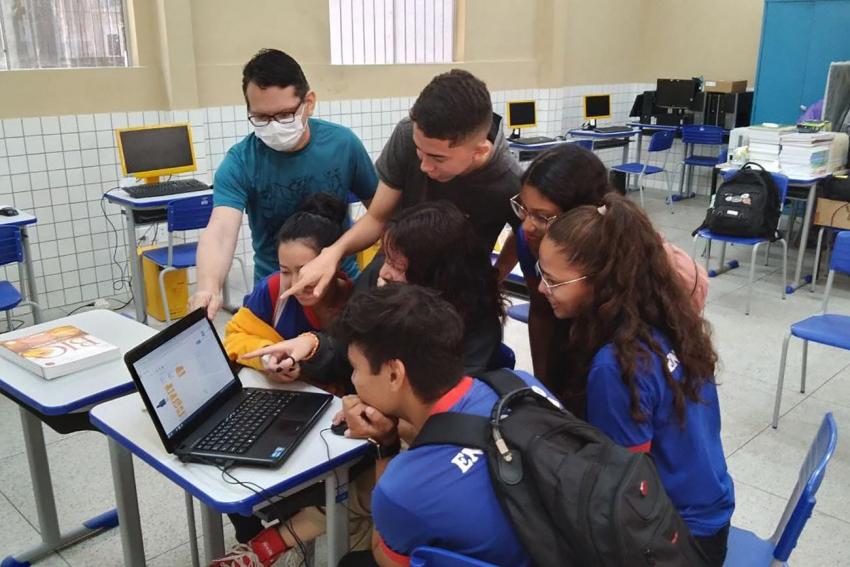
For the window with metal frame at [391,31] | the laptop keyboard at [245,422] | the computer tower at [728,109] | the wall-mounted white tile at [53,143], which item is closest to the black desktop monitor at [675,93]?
the computer tower at [728,109]

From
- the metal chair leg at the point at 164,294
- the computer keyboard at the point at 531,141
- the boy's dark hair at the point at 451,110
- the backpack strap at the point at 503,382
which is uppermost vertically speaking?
the boy's dark hair at the point at 451,110

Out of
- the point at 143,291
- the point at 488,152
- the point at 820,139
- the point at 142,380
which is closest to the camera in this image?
the point at 142,380

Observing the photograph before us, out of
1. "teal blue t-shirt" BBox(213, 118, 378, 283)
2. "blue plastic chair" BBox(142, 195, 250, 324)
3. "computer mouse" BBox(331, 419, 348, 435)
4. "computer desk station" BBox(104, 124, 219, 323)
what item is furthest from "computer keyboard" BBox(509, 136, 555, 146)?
"computer mouse" BBox(331, 419, 348, 435)

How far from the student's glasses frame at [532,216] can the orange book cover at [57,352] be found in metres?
1.17

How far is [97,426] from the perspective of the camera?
1.72m

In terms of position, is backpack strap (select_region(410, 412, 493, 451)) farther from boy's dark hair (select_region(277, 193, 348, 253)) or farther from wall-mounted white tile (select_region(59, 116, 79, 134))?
wall-mounted white tile (select_region(59, 116, 79, 134))

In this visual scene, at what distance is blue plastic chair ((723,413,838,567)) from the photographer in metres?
1.42

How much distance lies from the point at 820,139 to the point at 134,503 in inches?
198

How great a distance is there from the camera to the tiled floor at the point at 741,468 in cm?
245

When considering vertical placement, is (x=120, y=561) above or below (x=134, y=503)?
below

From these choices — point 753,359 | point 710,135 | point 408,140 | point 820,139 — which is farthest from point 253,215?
point 710,135

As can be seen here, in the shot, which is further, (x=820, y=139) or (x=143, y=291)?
(x=820, y=139)

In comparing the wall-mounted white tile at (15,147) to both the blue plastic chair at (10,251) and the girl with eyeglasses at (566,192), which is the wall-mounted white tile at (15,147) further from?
the girl with eyeglasses at (566,192)

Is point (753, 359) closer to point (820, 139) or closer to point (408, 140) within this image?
point (820, 139)
